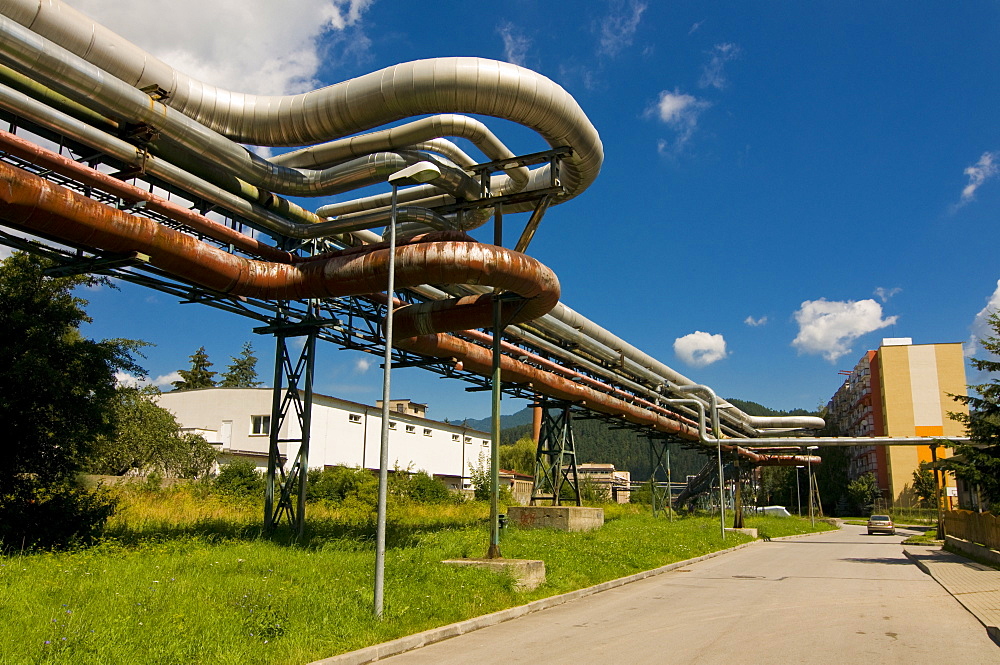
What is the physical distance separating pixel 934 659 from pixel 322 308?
46.1ft

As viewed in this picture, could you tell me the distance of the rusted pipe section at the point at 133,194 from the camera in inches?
435

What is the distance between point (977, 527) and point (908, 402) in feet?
173

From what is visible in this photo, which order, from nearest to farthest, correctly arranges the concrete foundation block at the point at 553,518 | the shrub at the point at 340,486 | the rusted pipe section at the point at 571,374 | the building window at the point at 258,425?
the rusted pipe section at the point at 571,374
the concrete foundation block at the point at 553,518
the shrub at the point at 340,486
the building window at the point at 258,425

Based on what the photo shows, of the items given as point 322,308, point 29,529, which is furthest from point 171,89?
point 29,529

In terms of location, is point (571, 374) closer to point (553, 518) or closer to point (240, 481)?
point (553, 518)

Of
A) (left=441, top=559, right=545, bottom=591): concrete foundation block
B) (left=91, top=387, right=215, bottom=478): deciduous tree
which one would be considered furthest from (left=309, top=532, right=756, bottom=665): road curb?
(left=91, top=387, right=215, bottom=478): deciduous tree

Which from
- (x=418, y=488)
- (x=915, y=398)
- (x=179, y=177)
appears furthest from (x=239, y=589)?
(x=915, y=398)

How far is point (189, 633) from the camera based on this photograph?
25.3ft

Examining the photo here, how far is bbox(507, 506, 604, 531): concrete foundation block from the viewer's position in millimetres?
24656

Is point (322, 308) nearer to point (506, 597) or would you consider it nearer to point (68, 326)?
point (68, 326)

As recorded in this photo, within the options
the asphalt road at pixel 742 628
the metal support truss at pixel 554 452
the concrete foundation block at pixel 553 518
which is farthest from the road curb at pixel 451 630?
the metal support truss at pixel 554 452

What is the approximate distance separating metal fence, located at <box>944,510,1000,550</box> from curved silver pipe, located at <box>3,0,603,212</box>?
58.2ft

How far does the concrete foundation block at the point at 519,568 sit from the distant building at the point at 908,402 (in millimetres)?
66252

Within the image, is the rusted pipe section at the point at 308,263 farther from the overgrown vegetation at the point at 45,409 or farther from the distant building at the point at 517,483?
the distant building at the point at 517,483
